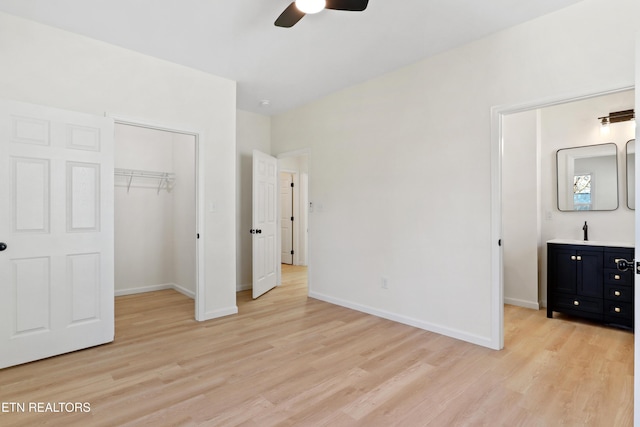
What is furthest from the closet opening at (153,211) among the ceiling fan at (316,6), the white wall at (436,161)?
the ceiling fan at (316,6)

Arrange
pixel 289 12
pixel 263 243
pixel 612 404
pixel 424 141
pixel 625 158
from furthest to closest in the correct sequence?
1. pixel 263 243
2. pixel 625 158
3. pixel 424 141
4. pixel 289 12
5. pixel 612 404

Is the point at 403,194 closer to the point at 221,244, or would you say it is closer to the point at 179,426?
the point at 221,244

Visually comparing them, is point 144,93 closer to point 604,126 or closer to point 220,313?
point 220,313

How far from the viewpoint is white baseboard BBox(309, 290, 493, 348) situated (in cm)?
303

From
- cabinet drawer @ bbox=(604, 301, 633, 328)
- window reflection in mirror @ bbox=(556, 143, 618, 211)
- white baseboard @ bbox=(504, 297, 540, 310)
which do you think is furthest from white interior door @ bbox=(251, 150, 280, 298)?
cabinet drawer @ bbox=(604, 301, 633, 328)

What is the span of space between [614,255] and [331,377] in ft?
9.98

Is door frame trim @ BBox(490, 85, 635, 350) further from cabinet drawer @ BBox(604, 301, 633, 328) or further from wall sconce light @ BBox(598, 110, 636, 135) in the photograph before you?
wall sconce light @ BBox(598, 110, 636, 135)

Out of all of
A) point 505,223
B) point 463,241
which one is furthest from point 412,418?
point 505,223

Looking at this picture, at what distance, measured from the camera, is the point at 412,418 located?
195 cm

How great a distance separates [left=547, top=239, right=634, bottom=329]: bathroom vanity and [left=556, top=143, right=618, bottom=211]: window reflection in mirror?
0.50 m

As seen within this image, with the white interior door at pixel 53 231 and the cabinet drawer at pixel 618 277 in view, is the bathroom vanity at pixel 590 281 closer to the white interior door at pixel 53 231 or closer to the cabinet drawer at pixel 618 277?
the cabinet drawer at pixel 618 277

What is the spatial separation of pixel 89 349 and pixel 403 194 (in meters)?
3.22

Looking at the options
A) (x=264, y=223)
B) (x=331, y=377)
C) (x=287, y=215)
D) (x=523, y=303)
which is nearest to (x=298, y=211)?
(x=287, y=215)

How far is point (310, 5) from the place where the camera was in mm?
2139
